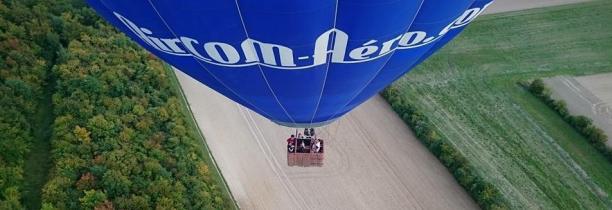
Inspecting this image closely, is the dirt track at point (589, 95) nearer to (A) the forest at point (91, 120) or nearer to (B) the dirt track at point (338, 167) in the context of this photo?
(B) the dirt track at point (338, 167)

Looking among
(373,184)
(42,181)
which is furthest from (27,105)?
(373,184)

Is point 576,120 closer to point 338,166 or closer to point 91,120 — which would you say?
point 338,166

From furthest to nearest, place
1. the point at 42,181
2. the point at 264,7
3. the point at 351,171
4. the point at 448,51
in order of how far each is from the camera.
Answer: the point at 448,51 < the point at 351,171 < the point at 42,181 < the point at 264,7

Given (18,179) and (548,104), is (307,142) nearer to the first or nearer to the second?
(18,179)

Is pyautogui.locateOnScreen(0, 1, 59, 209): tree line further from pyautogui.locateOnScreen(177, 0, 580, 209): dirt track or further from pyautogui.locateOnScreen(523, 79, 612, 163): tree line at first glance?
pyautogui.locateOnScreen(523, 79, 612, 163): tree line

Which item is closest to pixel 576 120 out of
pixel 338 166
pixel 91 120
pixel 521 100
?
pixel 521 100

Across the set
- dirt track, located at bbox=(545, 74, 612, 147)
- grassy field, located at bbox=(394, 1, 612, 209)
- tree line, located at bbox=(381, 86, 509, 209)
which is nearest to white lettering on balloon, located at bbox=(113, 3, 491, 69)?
tree line, located at bbox=(381, 86, 509, 209)
